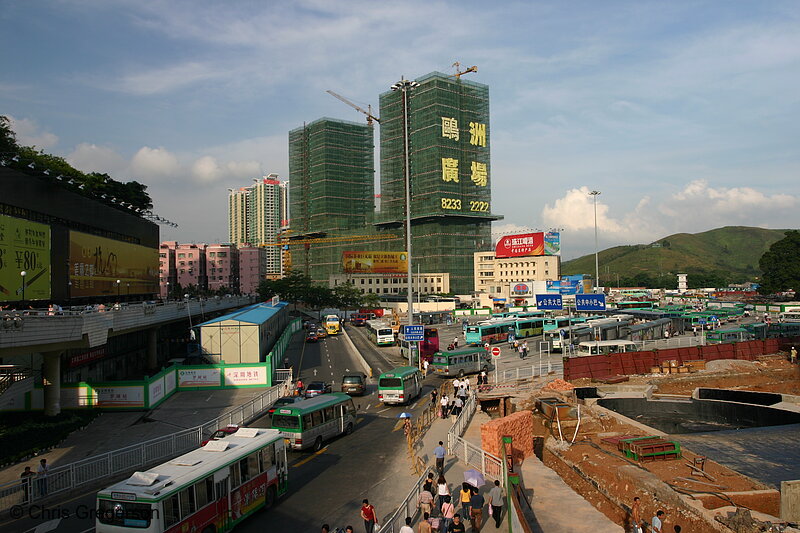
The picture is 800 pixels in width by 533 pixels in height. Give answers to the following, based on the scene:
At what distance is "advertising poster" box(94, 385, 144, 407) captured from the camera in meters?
30.5

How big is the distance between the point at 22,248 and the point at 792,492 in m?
48.8

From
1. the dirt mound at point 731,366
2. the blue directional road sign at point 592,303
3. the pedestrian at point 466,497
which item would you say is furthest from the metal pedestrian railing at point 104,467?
the blue directional road sign at point 592,303

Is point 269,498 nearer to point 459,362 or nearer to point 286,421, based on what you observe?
point 286,421

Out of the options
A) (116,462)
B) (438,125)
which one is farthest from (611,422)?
(438,125)

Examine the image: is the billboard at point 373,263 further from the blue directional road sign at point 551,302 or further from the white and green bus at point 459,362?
the white and green bus at point 459,362

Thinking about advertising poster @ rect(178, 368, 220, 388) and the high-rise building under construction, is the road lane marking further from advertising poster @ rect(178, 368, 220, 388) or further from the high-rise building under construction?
the high-rise building under construction

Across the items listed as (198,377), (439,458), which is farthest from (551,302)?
(439,458)

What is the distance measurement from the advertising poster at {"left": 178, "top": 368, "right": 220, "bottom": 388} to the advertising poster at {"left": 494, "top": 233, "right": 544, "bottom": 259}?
387 ft

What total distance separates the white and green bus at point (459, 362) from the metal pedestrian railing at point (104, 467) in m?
21.6

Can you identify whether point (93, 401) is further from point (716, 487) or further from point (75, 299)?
point (716, 487)

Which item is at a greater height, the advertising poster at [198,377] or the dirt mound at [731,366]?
the advertising poster at [198,377]

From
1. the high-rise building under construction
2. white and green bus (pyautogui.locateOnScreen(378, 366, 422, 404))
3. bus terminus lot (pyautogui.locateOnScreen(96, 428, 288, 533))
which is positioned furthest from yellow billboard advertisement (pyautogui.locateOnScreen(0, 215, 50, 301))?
the high-rise building under construction

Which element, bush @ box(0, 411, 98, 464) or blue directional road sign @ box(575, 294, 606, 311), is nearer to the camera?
bush @ box(0, 411, 98, 464)

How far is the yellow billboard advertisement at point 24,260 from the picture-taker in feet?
125
